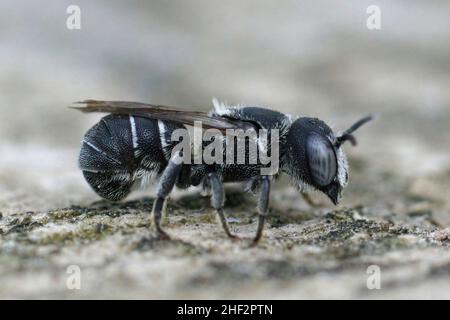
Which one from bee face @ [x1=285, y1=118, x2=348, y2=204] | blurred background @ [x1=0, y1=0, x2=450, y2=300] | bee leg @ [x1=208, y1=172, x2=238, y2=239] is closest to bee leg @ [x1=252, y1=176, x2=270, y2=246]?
bee leg @ [x1=208, y1=172, x2=238, y2=239]

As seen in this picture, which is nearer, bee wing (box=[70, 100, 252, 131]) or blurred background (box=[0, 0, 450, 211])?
bee wing (box=[70, 100, 252, 131])

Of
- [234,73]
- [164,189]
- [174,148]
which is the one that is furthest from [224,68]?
[164,189]

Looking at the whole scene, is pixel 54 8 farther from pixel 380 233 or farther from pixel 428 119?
pixel 380 233

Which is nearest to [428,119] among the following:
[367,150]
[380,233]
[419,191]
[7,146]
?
[367,150]

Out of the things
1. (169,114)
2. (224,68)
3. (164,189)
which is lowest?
(164,189)

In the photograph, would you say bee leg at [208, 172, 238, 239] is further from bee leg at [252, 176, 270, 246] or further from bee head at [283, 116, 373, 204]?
bee head at [283, 116, 373, 204]

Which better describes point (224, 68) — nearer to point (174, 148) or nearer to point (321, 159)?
point (174, 148)
